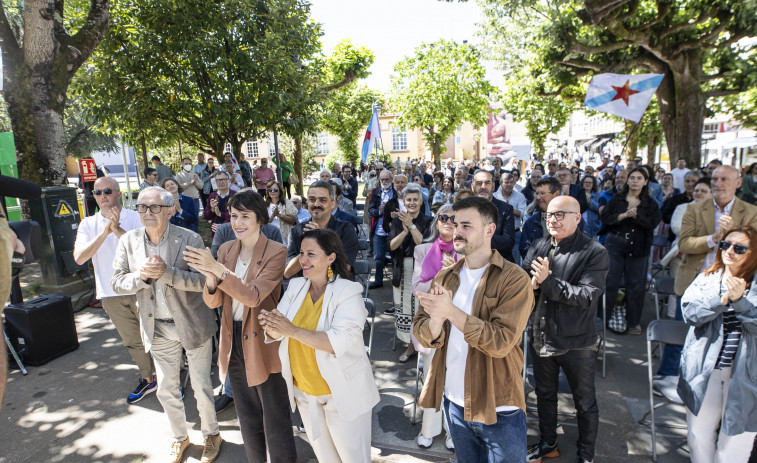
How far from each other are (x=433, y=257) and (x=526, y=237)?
6.34 feet

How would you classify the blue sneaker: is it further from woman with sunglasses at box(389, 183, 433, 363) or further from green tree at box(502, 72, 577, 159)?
green tree at box(502, 72, 577, 159)

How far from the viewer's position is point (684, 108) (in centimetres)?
1304

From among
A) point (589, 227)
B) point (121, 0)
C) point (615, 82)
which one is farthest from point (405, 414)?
point (121, 0)

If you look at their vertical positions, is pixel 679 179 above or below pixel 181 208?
below

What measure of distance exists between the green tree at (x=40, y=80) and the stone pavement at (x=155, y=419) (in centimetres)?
410

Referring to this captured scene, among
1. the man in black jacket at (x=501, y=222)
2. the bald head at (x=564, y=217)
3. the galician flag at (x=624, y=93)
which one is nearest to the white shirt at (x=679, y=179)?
the galician flag at (x=624, y=93)

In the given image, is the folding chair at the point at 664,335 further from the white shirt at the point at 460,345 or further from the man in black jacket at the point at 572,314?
the white shirt at the point at 460,345

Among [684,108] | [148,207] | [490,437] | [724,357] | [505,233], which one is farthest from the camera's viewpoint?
[684,108]

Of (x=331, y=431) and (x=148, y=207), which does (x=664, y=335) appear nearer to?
(x=331, y=431)

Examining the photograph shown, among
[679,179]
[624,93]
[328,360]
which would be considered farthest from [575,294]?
[679,179]

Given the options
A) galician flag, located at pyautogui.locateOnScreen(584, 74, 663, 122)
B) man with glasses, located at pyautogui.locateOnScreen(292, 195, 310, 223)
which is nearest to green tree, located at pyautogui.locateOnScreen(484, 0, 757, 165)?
galician flag, located at pyautogui.locateOnScreen(584, 74, 663, 122)

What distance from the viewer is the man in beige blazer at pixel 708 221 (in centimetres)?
404

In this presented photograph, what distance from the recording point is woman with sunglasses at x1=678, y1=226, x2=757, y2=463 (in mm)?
2686

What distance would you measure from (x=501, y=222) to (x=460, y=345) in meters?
2.70
